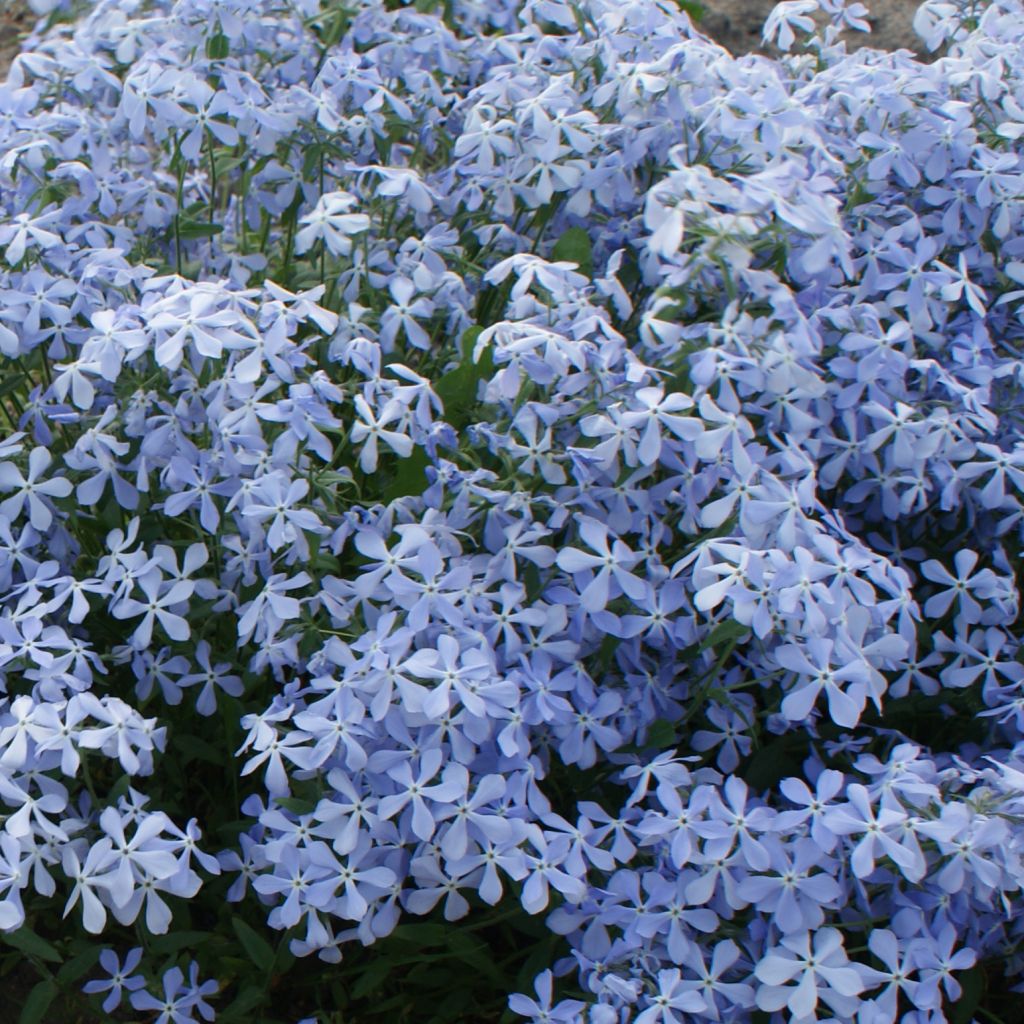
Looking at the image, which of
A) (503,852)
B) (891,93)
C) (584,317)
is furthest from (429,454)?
(891,93)

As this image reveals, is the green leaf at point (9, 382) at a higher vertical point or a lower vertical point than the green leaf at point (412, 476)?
higher

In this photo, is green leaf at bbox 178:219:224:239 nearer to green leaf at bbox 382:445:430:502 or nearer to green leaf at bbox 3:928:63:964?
green leaf at bbox 382:445:430:502

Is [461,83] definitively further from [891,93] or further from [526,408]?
[526,408]

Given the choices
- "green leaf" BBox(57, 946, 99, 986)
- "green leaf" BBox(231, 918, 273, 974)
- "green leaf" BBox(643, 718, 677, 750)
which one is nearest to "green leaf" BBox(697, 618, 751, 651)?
"green leaf" BBox(643, 718, 677, 750)

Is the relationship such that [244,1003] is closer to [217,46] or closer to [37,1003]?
[37,1003]

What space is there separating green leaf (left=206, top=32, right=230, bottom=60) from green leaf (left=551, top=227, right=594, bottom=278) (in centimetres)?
72

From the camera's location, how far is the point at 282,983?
7.17 feet

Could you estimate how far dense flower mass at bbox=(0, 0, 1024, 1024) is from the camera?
1820 mm

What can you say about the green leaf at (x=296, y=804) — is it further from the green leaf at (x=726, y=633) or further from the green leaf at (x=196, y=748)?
the green leaf at (x=726, y=633)

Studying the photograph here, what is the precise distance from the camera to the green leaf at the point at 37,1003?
1.91m

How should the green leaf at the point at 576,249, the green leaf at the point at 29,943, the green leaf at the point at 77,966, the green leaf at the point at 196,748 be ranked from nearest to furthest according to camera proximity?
the green leaf at the point at 29,943
the green leaf at the point at 77,966
the green leaf at the point at 196,748
the green leaf at the point at 576,249

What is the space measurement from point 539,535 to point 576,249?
26.5 inches

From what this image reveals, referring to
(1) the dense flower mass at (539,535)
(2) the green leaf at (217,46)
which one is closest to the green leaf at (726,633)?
(1) the dense flower mass at (539,535)

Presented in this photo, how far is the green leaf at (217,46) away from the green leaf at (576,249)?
72 centimetres
